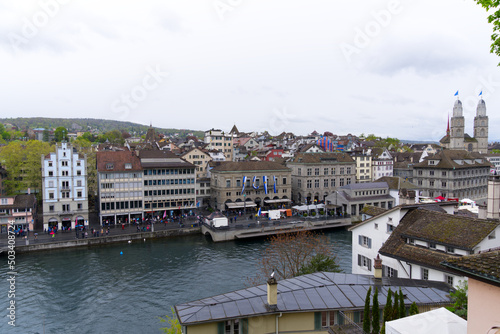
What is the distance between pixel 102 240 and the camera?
50.0 metres

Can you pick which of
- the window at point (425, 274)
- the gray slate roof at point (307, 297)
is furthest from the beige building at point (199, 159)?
the gray slate roof at point (307, 297)

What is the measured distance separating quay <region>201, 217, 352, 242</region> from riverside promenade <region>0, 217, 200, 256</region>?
376cm

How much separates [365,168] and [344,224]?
34.4 metres

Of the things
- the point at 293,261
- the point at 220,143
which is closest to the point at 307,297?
the point at 293,261

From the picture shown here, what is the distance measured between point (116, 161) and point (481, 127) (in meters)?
145

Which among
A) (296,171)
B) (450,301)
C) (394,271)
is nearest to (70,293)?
(394,271)

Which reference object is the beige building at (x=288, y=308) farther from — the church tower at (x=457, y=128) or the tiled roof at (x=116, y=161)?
the church tower at (x=457, y=128)

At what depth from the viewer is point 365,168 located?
309ft

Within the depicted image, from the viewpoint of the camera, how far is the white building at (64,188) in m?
53.9

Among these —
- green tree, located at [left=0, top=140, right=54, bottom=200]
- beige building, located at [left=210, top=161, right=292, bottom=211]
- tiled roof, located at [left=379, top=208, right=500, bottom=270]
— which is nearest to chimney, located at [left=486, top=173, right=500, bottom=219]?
tiled roof, located at [left=379, top=208, right=500, bottom=270]

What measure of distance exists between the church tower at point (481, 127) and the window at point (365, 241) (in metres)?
147

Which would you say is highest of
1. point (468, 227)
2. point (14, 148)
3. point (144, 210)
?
point (14, 148)

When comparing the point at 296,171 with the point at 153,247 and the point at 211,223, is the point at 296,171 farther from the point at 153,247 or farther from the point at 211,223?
the point at 153,247

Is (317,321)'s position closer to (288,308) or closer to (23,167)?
(288,308)
